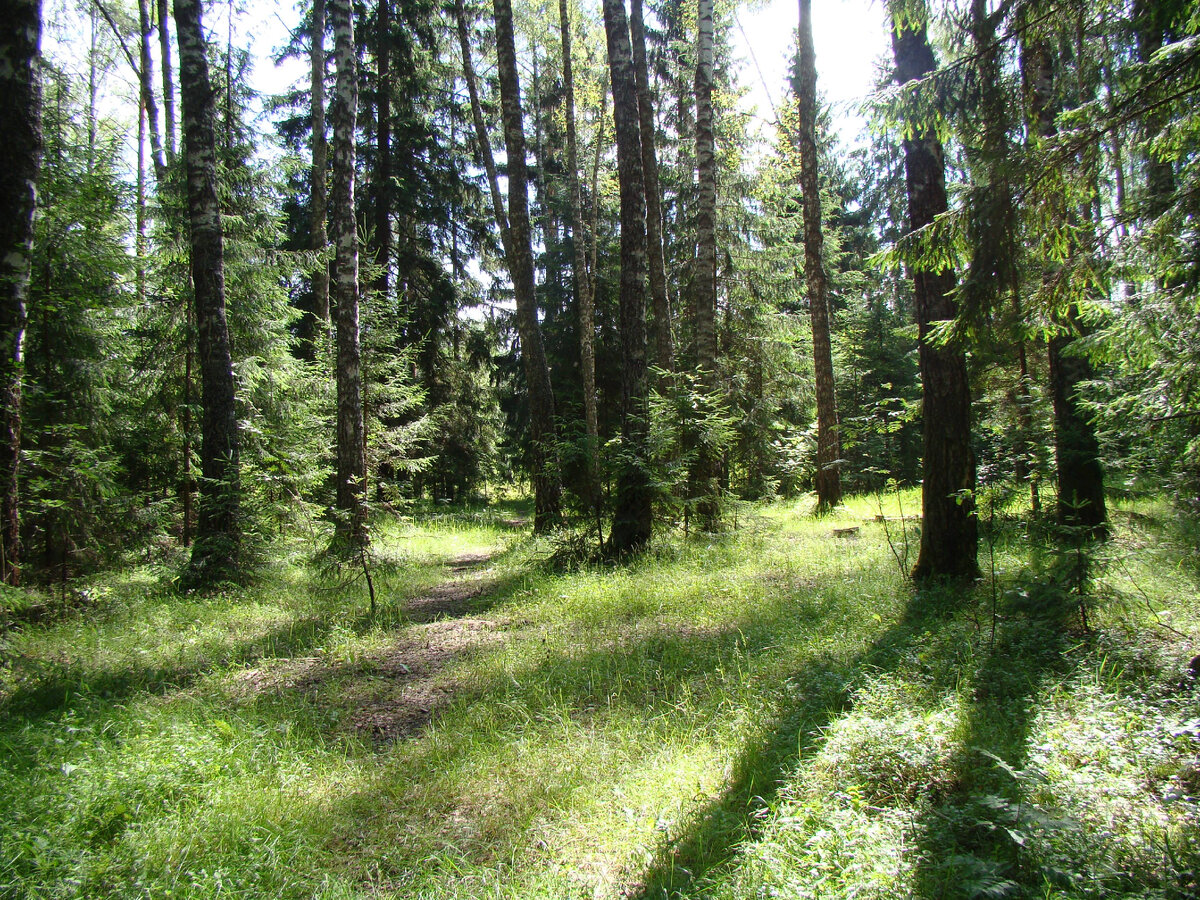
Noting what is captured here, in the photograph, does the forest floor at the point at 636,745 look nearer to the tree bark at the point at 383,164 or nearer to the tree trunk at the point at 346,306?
the tree trunk at the point at 346,306

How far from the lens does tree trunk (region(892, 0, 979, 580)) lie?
20.1ft

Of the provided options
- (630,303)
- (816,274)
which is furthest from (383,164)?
(816,274)

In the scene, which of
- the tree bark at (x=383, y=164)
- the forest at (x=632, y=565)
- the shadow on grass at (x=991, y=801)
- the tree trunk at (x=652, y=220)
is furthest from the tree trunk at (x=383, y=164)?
the shadow on grass at (x=991, y=801)

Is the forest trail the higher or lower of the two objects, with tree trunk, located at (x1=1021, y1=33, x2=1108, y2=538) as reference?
lower

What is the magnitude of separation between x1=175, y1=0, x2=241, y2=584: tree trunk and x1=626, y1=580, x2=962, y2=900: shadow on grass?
7190mm

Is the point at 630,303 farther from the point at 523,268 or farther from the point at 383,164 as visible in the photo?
the point at 383,164

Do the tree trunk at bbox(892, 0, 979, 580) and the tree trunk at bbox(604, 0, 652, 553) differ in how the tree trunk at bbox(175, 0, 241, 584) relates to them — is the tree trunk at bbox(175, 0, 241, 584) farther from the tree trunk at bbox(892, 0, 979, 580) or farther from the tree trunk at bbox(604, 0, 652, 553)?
the tree trunk at bbox(892, 0, 979, 580)

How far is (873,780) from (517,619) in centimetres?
443

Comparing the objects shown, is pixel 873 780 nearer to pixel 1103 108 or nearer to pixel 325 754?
pixel 325 754

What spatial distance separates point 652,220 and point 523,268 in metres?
2.94

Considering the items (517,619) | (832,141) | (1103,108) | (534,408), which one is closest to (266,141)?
(534,408)

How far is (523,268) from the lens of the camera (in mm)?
12219

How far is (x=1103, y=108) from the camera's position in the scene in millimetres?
4555

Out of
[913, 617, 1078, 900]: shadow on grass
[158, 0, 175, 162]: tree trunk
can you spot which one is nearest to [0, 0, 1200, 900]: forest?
[913, 617, 1078, 900]: shadow on grass
